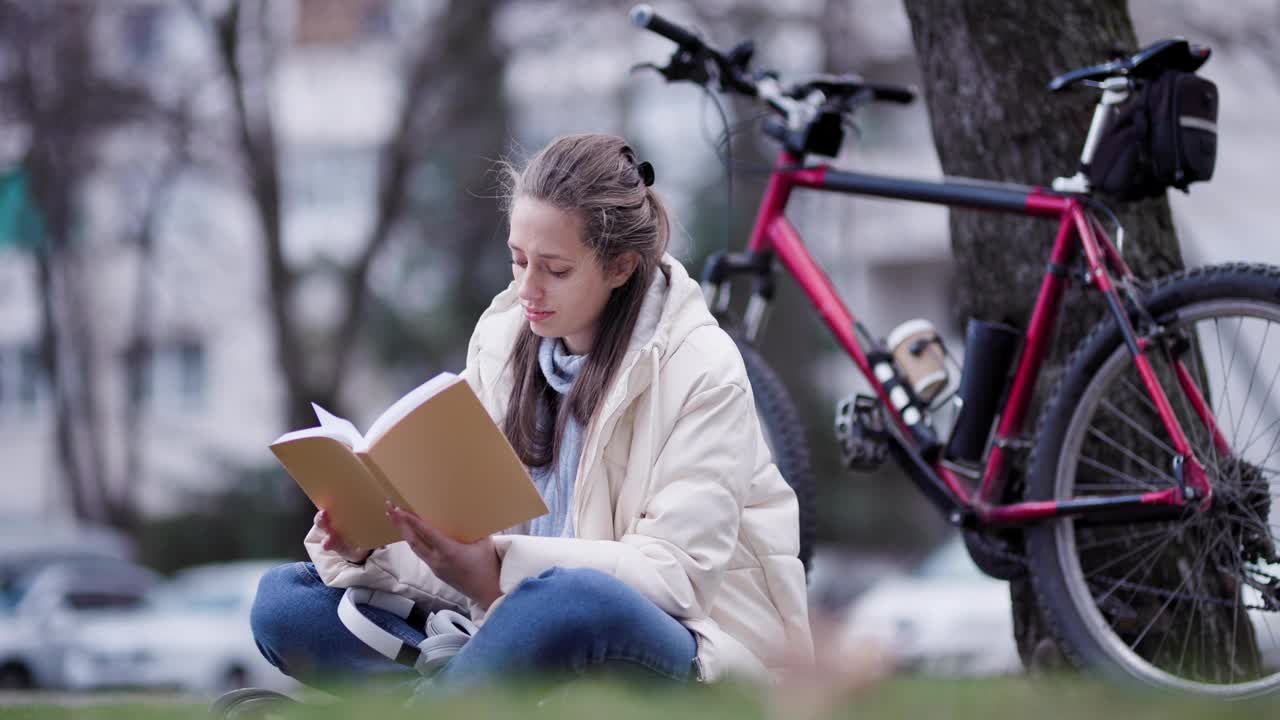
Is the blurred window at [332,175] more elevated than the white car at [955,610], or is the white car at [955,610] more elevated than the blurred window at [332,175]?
the blurred window at [332,175]

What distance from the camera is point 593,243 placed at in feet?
9.26

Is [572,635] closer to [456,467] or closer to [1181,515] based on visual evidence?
[456,467]

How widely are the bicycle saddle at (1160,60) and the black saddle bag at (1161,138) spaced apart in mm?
19

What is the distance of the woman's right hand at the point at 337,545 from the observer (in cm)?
274

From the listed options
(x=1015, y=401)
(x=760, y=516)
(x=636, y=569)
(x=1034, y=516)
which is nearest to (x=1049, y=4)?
(x=1015, y=401)

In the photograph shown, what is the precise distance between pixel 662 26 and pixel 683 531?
1666 millimetres

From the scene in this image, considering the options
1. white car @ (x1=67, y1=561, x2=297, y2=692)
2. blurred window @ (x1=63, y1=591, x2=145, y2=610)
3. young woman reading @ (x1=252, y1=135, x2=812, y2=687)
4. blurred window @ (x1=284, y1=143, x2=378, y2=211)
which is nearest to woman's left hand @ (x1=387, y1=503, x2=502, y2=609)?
young woman reading @ (x1=252, y1=135, x2=812, y2=687)

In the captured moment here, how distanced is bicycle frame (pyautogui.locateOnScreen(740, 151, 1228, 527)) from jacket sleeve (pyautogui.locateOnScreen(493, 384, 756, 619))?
0.78 metres

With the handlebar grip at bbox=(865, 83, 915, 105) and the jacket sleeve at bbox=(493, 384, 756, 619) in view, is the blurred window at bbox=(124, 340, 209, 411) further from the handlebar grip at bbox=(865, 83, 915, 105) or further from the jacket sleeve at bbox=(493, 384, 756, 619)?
the jacket sleeve at bbox=(493, 384, 756, 619)

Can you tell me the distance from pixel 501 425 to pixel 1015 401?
1.10m

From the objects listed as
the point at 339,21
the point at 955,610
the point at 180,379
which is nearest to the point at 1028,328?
the point at 955,610

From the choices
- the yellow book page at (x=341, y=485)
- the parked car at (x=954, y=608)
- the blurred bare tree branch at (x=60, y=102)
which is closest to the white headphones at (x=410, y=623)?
Result: the yellow book page at (x=341, y=485)

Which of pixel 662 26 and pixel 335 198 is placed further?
pixel 335 198

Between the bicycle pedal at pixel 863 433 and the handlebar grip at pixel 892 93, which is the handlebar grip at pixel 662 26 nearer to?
the handlebar grip at pixel 892 93
